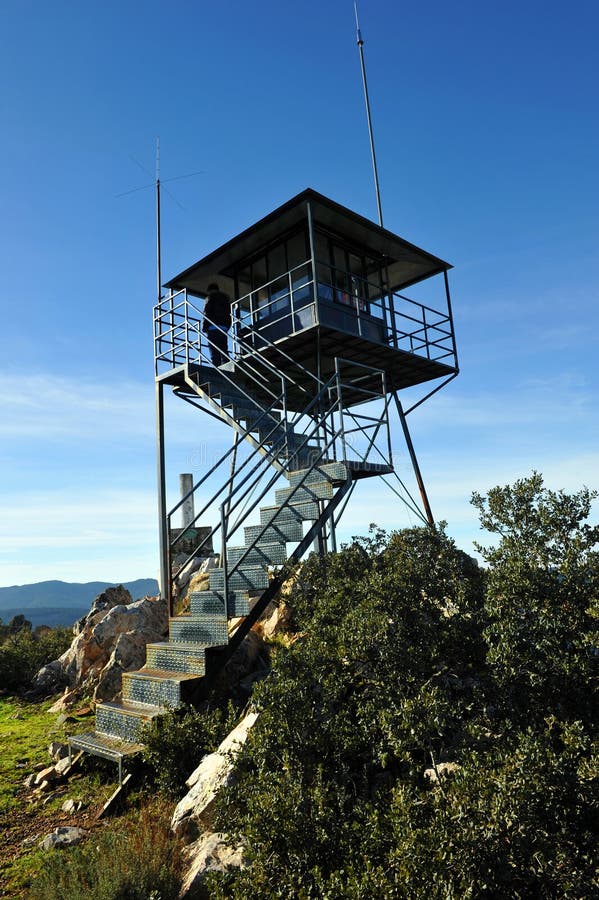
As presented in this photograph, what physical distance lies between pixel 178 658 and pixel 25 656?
854cm

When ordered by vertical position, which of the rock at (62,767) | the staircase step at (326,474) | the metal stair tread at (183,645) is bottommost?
the rock at (62,767)

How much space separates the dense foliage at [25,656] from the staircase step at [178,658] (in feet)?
23.7

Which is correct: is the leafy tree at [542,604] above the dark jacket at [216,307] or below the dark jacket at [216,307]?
below

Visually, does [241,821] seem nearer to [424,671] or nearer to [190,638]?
[424,671]

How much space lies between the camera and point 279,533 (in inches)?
380

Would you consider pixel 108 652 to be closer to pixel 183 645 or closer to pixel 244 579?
pixel 183 645

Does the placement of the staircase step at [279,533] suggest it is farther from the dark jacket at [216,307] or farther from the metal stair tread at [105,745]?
the dark jacket at [216,307]

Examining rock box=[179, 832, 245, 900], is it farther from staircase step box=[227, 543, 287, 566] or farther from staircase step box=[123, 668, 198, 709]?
staircase step box=[227, 543, 287, 566]

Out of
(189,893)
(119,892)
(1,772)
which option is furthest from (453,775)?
(1,772)

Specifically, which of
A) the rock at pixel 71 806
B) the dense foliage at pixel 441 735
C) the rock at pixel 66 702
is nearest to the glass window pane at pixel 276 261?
the dense foliage at pixel 441 735

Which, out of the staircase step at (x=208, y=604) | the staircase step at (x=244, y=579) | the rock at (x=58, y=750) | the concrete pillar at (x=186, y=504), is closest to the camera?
the rock at (x=58, y=750)

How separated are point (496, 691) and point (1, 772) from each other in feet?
23.3

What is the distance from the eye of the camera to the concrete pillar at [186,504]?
58.7ft

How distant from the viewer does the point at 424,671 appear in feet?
19.9
